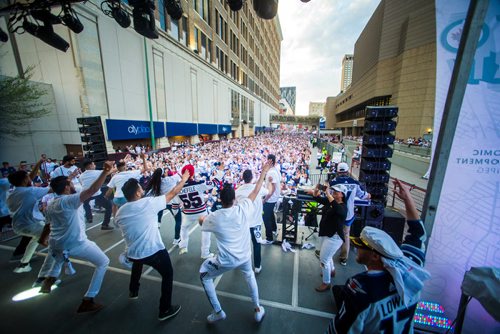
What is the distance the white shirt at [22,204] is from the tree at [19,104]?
11.3 meters

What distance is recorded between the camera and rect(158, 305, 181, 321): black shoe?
2.74 metres

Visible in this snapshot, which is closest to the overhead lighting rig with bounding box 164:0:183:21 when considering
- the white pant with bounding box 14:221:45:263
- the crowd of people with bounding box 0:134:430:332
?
the crowd of people with bounding box 0:134:430:332

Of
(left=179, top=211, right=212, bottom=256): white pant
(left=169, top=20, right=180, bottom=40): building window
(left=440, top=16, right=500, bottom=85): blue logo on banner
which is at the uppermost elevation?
(left=169, top=20, right=180, bottom=40): building window

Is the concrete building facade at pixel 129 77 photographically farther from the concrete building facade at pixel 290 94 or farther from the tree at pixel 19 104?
the concrete building facade at pixel 290 94

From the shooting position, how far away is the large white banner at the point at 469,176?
6.62 ft

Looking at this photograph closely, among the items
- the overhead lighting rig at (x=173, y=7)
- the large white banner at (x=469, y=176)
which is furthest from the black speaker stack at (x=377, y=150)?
the overhead lighting rig at (x=173, y=7)

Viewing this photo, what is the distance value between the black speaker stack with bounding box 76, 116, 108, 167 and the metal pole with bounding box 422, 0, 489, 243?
9.40 metres

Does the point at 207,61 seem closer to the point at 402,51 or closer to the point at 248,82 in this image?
the point at 248,82

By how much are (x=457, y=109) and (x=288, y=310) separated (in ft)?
11.2

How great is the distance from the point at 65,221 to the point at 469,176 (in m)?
5.40

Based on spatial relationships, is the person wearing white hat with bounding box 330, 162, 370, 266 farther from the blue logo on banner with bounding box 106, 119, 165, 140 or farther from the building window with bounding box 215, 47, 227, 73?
the building window with bounding box 215, 47, 227, 73

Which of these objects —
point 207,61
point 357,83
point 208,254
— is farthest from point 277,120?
point 208,254

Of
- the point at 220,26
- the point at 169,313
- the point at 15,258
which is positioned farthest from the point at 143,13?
the point at 220,26

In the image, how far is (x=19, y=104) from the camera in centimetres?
1055
